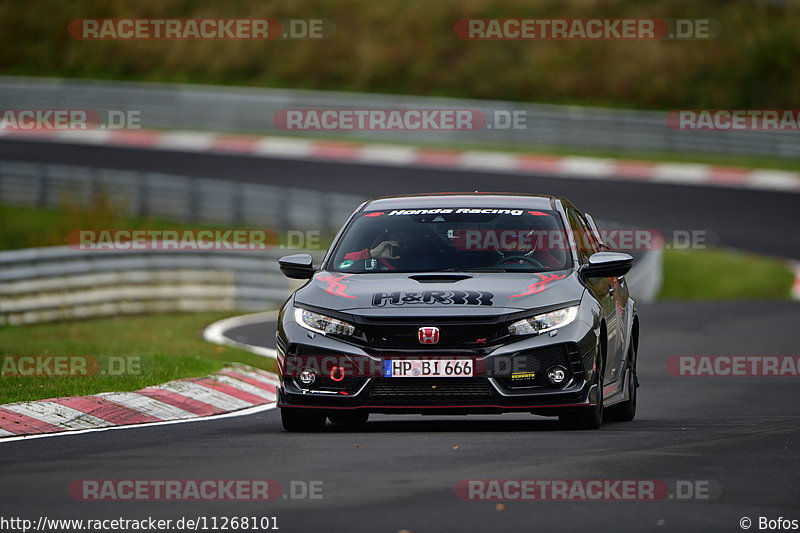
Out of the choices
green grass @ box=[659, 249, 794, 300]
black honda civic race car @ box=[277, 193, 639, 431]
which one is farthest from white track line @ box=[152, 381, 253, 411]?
green grass @ box=[659, 249, 794, 300]

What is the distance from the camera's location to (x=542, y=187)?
34.5m

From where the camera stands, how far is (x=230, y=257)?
22.6 meters

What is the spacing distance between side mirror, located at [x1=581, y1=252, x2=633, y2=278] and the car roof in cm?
82

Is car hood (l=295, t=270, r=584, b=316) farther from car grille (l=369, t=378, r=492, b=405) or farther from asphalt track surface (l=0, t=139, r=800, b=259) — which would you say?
asphalt track surface (l=0, t=139, r=800, b=259)

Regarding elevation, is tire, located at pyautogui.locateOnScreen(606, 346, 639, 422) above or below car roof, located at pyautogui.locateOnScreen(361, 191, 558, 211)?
below

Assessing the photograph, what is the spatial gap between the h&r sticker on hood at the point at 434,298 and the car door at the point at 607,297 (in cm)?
89

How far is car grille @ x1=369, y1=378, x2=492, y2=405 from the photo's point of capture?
10016 millimetres

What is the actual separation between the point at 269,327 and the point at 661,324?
493 cm

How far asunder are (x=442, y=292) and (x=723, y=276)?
18.0 metres

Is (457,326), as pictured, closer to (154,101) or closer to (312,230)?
(312,230)

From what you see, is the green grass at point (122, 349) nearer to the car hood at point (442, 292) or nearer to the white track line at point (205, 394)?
the white track line at point (205, 394)

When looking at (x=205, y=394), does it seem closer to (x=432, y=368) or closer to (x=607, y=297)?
(x=432, y=368)

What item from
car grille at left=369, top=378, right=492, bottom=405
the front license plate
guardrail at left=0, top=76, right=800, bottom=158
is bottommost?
car grille at left=369, top=378, right=492, bottom=405

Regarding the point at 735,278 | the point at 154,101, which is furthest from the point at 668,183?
the point at 154,101
